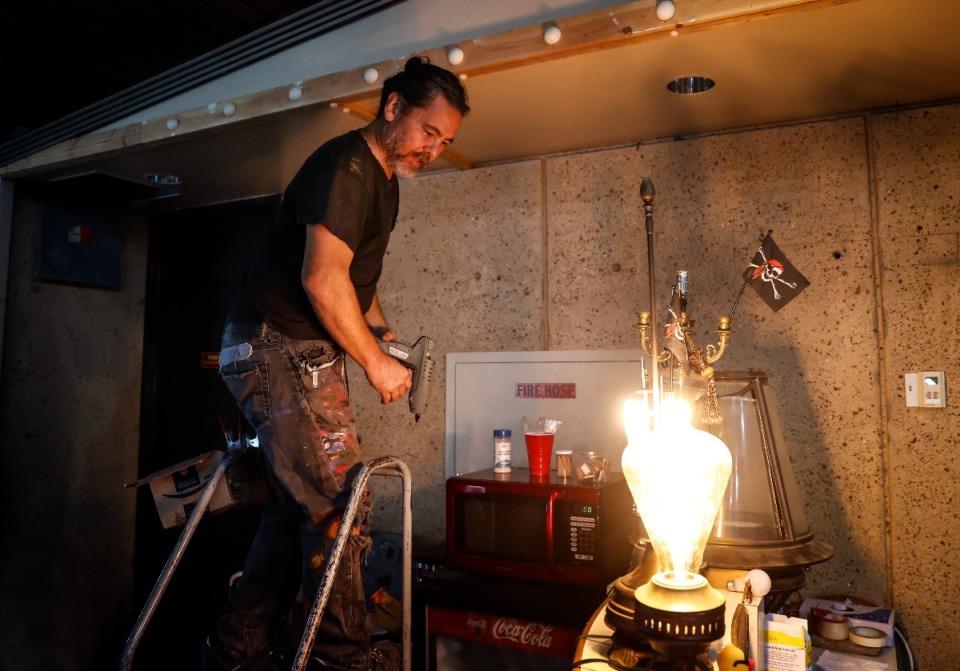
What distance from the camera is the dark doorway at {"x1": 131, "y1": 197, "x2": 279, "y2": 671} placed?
3477 mm

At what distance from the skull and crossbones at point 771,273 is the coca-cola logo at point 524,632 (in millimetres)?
1418

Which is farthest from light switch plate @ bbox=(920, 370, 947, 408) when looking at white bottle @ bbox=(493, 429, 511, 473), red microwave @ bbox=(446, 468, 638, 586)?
white bottle @ bbox=(493, 429, 511, 473)

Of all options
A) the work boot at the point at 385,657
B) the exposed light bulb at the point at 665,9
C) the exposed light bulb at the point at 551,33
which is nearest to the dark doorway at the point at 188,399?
the work boot at the point at 385,657

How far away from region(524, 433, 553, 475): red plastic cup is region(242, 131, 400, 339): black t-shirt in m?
0.78

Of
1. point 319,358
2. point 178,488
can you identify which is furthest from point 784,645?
point 178,488

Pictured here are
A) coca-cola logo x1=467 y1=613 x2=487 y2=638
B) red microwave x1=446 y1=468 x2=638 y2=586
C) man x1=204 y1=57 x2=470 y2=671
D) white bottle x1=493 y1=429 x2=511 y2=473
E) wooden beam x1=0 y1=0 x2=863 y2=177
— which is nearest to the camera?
wooden beam x1=0 y1=0 x2=863 y2=177

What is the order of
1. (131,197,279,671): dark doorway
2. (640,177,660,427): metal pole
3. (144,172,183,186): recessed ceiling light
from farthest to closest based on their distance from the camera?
1. (131,197,279,671): dark doorway
2. (144,172,183,186): recessed ceiling light
3. (640,177,660,427): metal pole

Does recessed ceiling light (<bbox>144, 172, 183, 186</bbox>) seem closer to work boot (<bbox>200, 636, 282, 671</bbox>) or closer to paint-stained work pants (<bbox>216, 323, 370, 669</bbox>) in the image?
paint-stained work pants (<bbox>216, 323, 370, 669</bbox>)

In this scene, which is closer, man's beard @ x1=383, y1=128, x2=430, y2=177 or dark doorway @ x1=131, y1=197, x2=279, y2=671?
man's beard @ x1=383, y1=128, x2=430, y2=177

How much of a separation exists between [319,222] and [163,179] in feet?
6.01

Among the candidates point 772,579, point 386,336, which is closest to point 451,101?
point 386,336

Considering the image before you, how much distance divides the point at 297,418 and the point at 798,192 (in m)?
1.91

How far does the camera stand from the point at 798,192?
7.88 ft

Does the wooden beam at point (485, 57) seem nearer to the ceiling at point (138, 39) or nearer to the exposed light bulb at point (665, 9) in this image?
the exposed light bulb at point (665, 9)
